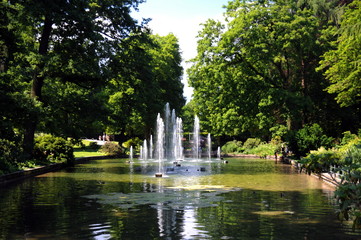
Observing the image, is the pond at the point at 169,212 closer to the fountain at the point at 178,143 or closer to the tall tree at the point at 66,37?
the tall tree at the point at 66,37

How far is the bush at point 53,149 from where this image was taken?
27.5 meters

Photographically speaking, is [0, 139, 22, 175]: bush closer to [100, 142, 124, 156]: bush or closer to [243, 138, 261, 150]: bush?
[100, 142, 124, 156]: bush

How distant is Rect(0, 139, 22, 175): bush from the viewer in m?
19.5

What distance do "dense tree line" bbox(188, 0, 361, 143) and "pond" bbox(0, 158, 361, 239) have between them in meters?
21.9

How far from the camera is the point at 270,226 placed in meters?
8.85

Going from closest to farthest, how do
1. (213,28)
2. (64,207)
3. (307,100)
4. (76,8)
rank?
1. (64,207)
2. (76,8)
3. (307,100)
4. (213,28)

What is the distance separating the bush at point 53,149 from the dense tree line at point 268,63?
51.5ft

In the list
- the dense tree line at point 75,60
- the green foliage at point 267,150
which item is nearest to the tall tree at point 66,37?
the dense tree line at point 75,60

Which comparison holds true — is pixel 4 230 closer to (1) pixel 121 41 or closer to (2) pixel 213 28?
(1) pixel 121 41

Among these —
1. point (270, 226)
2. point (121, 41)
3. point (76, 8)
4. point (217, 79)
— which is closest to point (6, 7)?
point (76, 8)

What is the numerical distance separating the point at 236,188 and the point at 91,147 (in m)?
48.7

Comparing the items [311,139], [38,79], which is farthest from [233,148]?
[38,79]

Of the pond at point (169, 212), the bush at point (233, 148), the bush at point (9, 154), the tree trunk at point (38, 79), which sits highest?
the tree trunk at point (38, 79)

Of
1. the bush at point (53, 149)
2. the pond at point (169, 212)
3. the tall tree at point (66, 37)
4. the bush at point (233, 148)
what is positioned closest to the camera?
the pond at point (169, 212)
